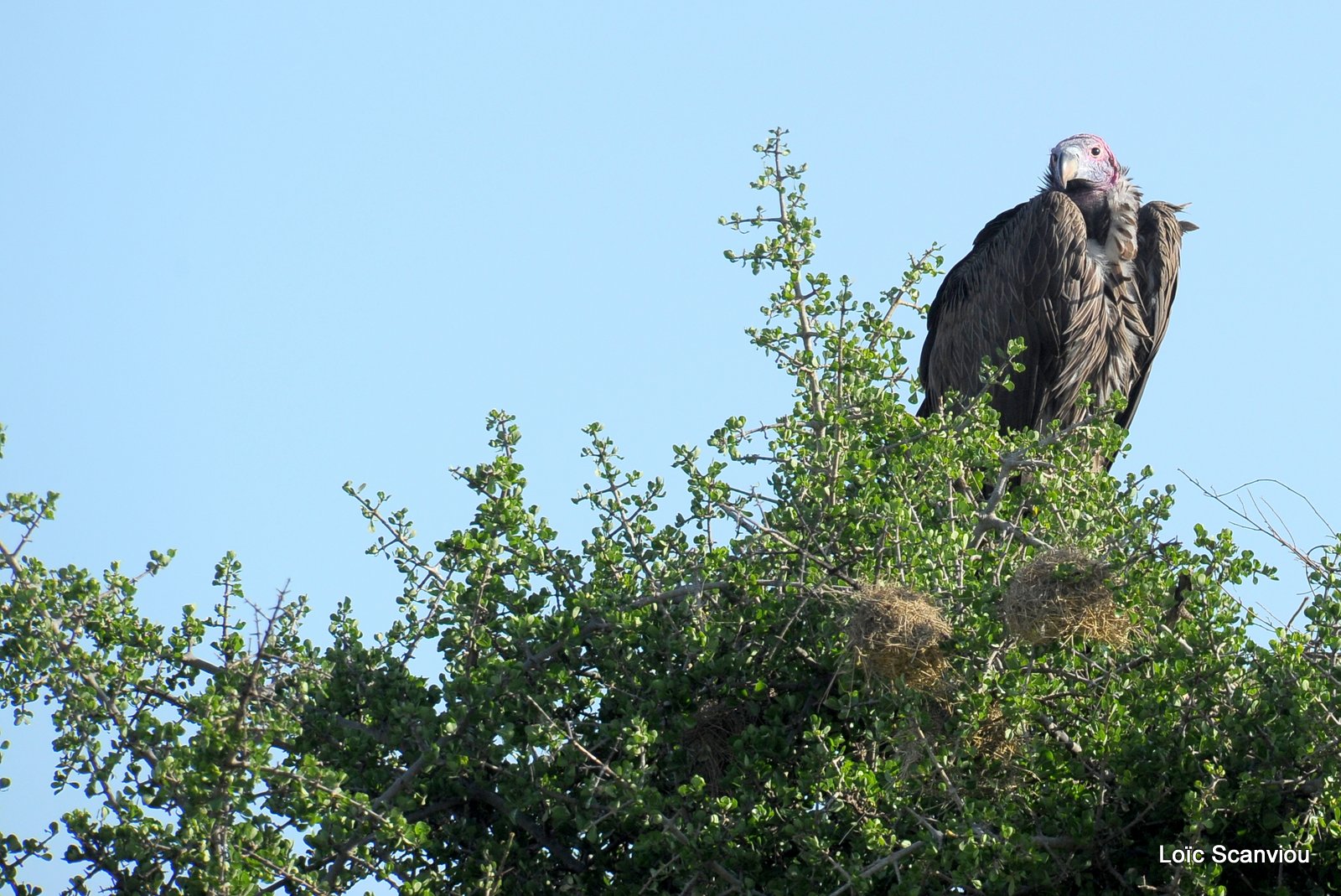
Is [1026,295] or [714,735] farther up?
[1026,295]

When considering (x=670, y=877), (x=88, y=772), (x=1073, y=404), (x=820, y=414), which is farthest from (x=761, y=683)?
(x=1073, y=404)

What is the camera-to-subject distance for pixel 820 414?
662cm

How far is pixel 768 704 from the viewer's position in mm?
5906

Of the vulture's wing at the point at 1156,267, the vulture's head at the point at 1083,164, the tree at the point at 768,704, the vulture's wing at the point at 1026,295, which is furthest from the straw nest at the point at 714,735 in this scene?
the vulture's head at the point at 1083,164

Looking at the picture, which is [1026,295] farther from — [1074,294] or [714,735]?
[714,735]

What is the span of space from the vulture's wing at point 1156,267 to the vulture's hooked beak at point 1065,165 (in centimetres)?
90

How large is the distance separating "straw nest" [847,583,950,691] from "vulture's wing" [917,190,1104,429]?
458 centimetres

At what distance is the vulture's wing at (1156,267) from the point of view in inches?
424

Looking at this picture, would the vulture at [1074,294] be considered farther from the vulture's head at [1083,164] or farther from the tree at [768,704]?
the tree at [768,704]

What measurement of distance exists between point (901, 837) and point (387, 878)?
1509mm

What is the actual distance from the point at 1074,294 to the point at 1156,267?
0.64 metres

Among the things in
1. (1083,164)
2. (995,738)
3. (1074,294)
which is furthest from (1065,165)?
(995,738)

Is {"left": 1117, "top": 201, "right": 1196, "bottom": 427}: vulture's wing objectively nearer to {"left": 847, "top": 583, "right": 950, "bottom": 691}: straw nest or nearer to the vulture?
the vulture

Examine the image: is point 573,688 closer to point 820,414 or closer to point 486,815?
point 486,815
